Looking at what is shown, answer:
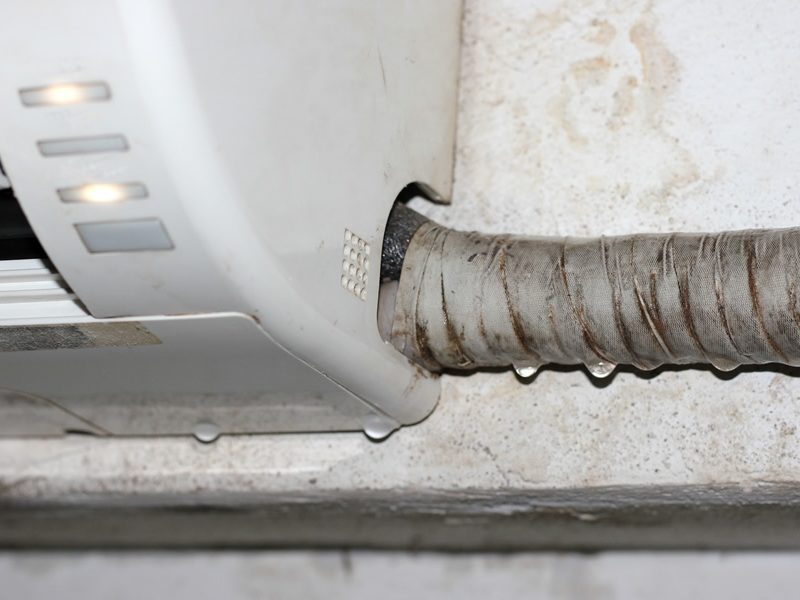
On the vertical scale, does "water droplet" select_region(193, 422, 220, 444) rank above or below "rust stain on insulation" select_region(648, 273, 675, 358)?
below

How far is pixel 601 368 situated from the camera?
1.08m

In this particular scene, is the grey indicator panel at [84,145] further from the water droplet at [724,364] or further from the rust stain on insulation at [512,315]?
the water droplet at [724,364]

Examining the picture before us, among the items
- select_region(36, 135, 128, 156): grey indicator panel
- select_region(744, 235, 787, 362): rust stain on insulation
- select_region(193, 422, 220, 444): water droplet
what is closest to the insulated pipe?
select_region(744, 235, 787, 362): rust stain on insulation

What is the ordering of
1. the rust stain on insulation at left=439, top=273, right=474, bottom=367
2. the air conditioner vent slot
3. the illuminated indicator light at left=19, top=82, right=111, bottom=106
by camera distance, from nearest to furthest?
1. the illuminated indicator light at left=19, top=82, right=111, bottom=106
2. the air conditioner vent slot
3. the rust stain on insulation at left=439, top=273, right=474, bottom=367

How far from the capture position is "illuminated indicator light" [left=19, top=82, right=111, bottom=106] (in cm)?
73

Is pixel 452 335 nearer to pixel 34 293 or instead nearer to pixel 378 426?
pixel 378 426

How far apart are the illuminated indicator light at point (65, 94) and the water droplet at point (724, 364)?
2.03ft

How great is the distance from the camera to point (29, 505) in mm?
1365

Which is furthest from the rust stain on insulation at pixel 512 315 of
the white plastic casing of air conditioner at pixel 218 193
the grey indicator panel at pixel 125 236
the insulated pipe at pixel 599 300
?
the grey indicator panel at pixel 125 236

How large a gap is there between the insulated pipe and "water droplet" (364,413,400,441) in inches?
3.6

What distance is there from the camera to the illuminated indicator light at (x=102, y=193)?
772mm

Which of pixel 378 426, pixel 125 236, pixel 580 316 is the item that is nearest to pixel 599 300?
pixel 580 316

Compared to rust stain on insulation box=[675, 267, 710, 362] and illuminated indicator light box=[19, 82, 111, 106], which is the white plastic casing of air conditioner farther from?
rust stain on insulation box=[675, 267, 710, 362]

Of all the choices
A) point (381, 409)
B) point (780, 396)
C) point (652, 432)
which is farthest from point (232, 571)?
point (780, 396)
